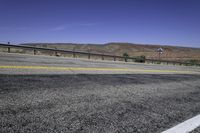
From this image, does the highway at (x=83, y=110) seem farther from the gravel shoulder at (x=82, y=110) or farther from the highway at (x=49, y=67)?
the highway at (x=49, y=67)

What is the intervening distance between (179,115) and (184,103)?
50.3 inches

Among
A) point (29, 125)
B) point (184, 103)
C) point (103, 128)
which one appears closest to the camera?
point (29, 125)

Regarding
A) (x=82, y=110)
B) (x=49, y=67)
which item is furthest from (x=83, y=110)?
(x=49, y=67)

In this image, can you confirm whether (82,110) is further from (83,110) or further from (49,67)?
(49,67)

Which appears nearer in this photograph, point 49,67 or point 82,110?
point 82,110

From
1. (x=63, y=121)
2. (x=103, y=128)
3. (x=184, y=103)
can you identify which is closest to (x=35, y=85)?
(x=63, y=121)

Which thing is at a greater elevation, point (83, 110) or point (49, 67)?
point (49, 67)

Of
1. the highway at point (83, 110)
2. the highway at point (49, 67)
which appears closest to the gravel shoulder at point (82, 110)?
the highway at point (83, 110)

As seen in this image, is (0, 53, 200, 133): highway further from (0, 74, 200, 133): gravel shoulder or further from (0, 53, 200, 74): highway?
(0, 53, 200, 74): highway

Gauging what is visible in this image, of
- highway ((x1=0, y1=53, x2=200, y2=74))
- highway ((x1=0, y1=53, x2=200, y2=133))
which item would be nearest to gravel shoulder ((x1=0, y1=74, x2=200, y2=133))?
highway ((x1=0, y1=53, x2=200, y2=133))

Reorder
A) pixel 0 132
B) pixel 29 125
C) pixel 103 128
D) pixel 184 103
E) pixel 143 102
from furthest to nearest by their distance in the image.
A: pixel 184 103, pixel 143 102, pixel 103 128, pixel 29 125, pixel 0 132

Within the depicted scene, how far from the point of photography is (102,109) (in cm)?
Result: 406

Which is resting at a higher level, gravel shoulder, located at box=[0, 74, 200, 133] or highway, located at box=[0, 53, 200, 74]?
highway, located at box=[0, 53, 200, 74]

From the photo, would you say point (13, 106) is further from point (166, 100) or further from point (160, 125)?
point (166, 100)
